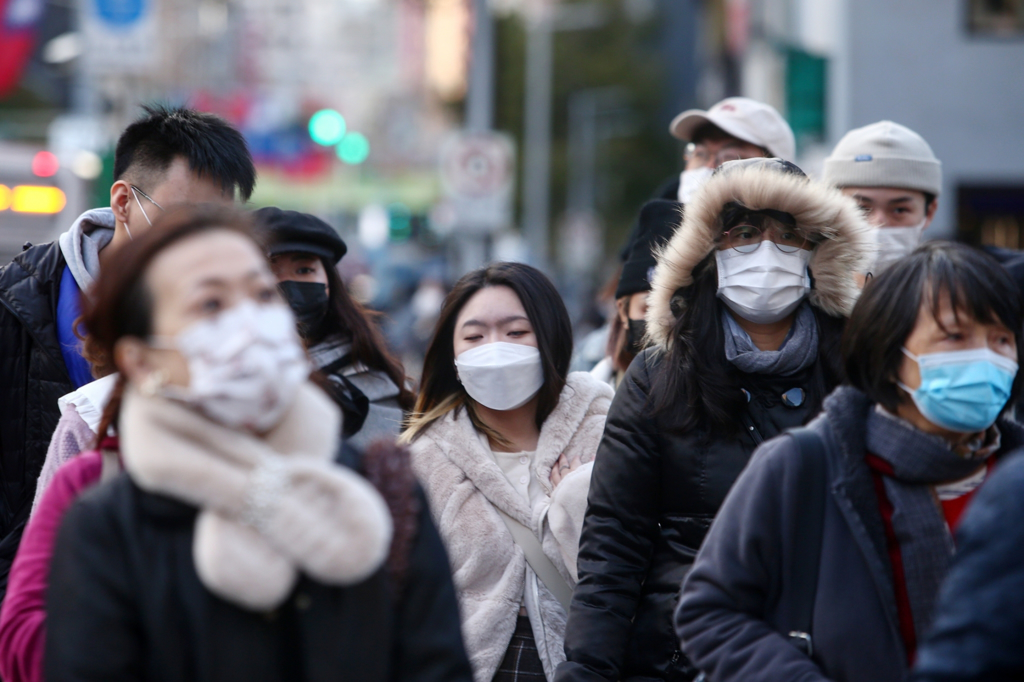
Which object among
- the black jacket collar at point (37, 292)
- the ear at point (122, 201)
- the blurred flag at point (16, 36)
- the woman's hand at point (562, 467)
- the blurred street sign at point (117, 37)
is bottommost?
the woman's hand at point (562, 467)

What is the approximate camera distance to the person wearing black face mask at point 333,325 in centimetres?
470

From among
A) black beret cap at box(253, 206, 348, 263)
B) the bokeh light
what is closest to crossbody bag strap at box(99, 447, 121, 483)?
black beret cap at box(253, 206, 348, 263)

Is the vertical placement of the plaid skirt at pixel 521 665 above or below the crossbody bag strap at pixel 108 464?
below

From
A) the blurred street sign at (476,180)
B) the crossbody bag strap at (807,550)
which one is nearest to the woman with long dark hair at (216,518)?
the crossbody bag strap at (807,550)

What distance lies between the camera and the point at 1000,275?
2.84 metres

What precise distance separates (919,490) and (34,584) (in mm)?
1948

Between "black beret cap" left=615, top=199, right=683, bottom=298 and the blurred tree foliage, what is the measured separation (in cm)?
4159

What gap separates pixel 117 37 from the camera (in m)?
17.5

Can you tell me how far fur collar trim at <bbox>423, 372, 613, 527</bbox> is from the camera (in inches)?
158

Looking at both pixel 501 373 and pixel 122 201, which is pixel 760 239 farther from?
pixel 122 201

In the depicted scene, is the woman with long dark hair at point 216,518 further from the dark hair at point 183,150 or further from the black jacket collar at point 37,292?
the dark hair at point 183,150

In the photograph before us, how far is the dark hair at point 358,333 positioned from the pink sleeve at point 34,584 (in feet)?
7.19

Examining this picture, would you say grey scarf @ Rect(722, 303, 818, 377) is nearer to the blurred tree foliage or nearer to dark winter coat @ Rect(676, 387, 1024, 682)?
dark winter coat @ Rect(676, 387, 1024, 682)

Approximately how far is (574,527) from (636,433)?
20.3 inches
